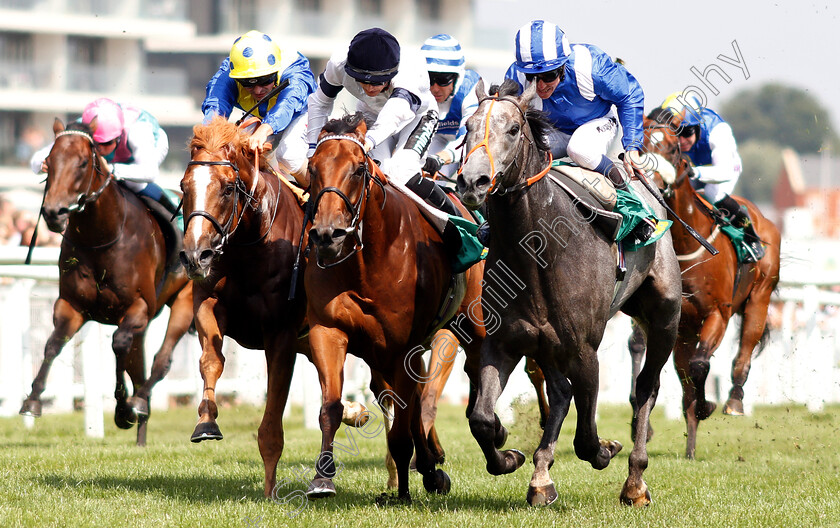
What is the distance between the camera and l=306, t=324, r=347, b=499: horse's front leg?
5.00 metres

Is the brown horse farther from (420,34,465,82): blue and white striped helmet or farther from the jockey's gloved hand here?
(420,34,465,82): blue and white striped helmet

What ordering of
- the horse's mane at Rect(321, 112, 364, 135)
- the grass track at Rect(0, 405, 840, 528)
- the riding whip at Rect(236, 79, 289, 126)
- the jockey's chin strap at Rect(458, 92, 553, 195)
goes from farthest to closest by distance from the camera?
the riding whip at Rect(236, 79, 289, 126), the horse's mane at Rect(321, 112, 364, 135), the grass track at Rect(0, 405, 840, 528), the jockey's chin strap at Rect(458, 92, 553, 195)

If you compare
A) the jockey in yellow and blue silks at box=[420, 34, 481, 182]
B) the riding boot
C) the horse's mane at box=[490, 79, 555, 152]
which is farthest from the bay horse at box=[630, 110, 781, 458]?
the horse's mane at box=[490, 79, 555, 152]

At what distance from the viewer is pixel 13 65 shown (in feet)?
126

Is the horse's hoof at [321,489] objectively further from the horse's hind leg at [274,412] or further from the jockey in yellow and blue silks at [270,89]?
the jockey in yellow and blue silks at [270,89]

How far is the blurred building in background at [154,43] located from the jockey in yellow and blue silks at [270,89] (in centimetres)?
3106

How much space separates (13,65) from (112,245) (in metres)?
33.5

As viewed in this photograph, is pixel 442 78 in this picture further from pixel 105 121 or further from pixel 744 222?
pixel 744 222

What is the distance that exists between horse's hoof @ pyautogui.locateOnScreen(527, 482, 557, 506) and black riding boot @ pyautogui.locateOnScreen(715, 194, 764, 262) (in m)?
4.31

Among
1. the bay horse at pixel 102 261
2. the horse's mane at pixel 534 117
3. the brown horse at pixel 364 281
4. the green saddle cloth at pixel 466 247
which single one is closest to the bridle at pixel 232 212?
the brown horse at pixel 364 281

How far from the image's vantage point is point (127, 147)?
8578mm

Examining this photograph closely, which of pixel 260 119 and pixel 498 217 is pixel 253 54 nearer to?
pixel 260 119

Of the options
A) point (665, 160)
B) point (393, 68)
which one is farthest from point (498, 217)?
point (665, 160)

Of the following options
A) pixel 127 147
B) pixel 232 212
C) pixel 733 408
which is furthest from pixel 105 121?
pixel 733 408
